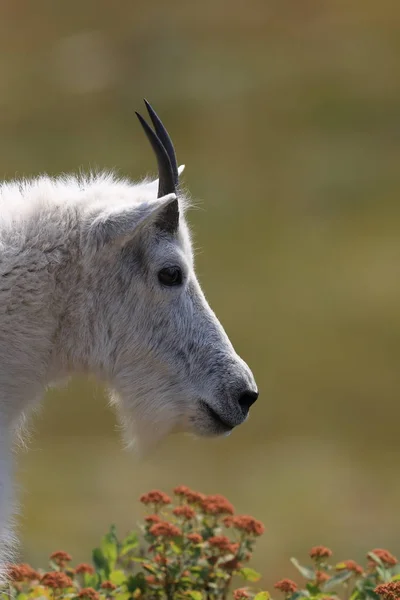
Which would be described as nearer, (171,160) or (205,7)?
(171,160)

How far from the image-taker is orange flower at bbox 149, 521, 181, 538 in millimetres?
7082

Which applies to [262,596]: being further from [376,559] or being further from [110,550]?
[110,550]

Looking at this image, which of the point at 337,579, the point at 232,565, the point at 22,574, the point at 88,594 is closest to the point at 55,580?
the point at 88,594

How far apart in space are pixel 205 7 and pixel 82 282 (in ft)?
167

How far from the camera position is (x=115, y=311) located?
6.56 meters

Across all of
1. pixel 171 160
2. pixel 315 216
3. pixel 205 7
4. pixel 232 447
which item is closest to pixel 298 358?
pixel 232 447

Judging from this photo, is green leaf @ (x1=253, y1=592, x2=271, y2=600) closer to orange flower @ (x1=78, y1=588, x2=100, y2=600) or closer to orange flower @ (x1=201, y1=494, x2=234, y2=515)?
orange flower @ (x1=201, y1=494, x2=234, y2=515)

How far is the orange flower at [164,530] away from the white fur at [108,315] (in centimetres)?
50

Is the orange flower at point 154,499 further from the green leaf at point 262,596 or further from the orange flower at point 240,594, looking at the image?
the green leaf at point 262,596

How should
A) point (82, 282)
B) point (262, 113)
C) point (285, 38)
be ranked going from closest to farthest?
point (82, 282) → point (262, 113) → point (285, 38)

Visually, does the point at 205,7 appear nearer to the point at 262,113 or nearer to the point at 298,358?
the point at 262,113

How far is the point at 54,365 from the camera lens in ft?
21.2

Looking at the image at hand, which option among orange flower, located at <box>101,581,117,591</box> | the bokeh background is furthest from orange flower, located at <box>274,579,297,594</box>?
the bokeh background

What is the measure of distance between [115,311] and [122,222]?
0.50 m
